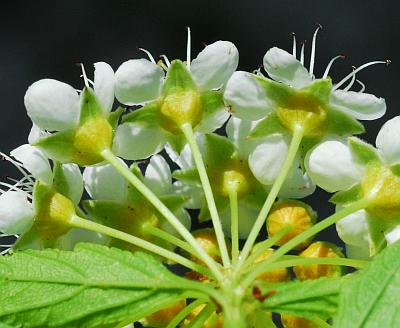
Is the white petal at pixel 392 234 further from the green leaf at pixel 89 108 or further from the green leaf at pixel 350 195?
the green leaf at pixel 89 108

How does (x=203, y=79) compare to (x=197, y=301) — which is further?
(x=203, y=79)

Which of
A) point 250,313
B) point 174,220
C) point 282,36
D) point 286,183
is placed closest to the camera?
point 250,313

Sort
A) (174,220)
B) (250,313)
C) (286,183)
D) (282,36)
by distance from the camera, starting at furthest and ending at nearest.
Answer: (282,36) → (286,183) → (174,220) → (250,313)

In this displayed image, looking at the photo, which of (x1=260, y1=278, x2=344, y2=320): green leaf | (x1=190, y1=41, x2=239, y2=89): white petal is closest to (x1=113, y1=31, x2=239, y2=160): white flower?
(x1=190, y1=41, x2=239, y2=89): white petal

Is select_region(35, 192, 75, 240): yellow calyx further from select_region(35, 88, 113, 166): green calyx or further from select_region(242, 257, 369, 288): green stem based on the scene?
select_region(242, 257, 369, 288): green stem

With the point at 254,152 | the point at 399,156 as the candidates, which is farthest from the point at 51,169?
the point at 399,156

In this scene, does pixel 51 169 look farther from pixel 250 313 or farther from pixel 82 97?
pixel 250 313

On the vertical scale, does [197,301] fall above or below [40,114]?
below

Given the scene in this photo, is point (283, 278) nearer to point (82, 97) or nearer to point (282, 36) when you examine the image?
point (82, 97)
